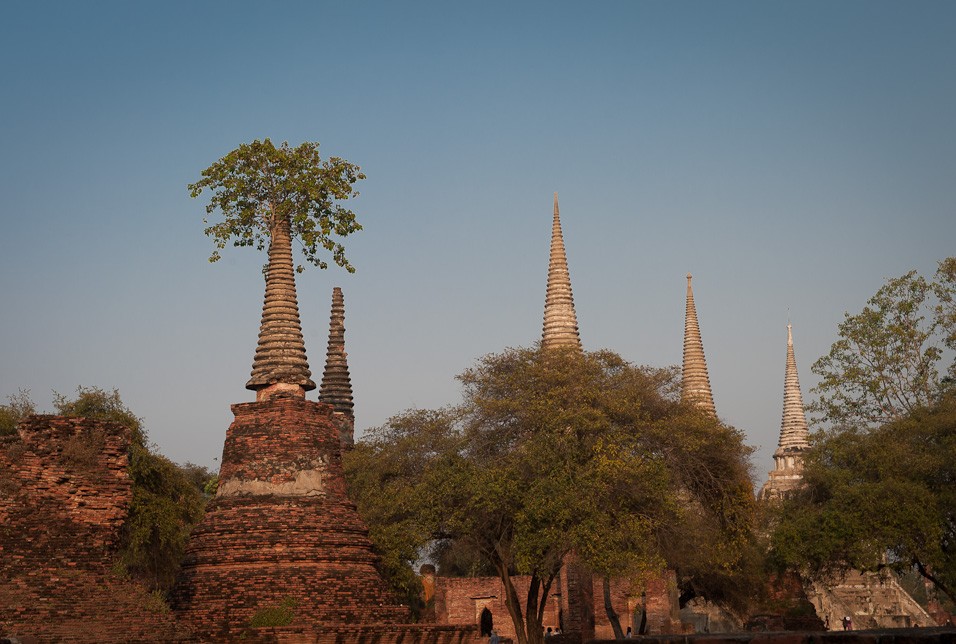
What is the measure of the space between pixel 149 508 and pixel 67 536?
529 inches

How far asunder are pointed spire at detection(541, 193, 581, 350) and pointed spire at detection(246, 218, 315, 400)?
2014 cm

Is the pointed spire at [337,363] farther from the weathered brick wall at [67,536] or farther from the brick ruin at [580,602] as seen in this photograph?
the weathered brick wall at [67,536]

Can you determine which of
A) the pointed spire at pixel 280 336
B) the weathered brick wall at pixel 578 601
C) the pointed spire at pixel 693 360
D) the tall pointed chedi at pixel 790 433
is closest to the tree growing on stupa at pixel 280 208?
the pointed spire at pixel 280 336

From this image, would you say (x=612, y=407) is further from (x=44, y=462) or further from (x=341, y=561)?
(x=44, y=462)

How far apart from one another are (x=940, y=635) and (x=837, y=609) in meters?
47.4

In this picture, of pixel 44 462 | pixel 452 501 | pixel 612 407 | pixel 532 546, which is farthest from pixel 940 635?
pixel 612 407

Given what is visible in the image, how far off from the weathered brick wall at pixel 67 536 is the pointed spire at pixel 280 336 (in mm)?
5479

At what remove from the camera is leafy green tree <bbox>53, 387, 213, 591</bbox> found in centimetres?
3091

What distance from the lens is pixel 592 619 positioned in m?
37.0

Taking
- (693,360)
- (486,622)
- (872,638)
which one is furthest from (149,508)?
(693,360)

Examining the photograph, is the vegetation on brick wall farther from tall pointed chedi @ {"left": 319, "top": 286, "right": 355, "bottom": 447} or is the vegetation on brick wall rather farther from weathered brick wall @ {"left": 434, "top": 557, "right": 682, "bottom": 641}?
tall pointed chedi @ {"left": 319, "top": 286, "right": 355, "bottom": 447}

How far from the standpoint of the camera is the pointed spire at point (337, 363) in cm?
4350

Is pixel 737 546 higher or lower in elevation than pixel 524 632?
higher

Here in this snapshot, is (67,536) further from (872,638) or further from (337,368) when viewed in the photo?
(337,368)
